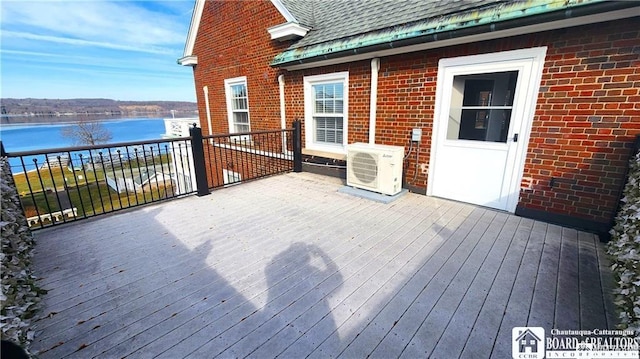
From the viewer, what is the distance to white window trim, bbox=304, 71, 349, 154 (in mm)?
4525

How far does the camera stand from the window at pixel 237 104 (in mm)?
6676

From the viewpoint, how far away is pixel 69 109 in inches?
902

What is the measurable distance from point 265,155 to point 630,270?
6018 millimetres

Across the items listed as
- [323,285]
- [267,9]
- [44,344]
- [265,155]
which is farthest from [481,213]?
[267,9]

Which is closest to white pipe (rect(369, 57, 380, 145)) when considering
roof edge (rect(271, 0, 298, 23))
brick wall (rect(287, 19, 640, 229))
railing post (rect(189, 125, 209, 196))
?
brick wall (rect(287, 19, 640, 229))

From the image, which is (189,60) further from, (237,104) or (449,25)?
(449,25)

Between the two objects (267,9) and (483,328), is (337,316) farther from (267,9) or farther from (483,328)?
(267,9)

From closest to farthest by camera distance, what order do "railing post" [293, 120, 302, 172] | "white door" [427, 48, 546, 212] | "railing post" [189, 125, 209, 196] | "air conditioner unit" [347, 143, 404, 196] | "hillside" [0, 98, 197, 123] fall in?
"white door" [427, 48, 546, 212], "air conditioner unit" [347, 143, 404, 196], "railing post" [189, 125, 209, 196], "railing post" [293, 120, 302, 172], "hillside" [0, 98, 197, 123]

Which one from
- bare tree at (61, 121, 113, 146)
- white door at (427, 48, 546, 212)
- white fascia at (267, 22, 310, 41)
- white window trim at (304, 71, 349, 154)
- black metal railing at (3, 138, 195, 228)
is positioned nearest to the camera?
black metal railing at (3, 138, 195, 228)

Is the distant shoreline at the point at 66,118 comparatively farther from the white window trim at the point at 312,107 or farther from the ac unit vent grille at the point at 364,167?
the ac unit vent grille at the point at 364,167

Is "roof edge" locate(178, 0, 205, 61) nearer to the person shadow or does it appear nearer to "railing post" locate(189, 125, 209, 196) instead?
"railing post" locate(189, 125, 209, 196)

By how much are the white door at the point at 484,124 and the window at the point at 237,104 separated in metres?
5.01

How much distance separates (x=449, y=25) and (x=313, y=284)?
124 inches

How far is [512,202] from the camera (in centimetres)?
315
